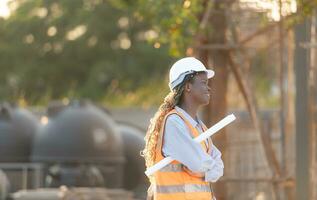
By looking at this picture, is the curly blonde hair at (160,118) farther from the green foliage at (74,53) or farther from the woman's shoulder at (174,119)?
the green foliage at (74,53)

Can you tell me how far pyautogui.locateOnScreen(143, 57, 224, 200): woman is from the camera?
7387 millimetres

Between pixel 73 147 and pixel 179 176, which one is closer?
pixel 179 176

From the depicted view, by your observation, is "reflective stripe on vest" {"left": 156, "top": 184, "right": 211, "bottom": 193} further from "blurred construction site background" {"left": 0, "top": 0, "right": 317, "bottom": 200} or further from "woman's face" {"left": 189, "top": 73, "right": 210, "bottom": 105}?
"blurred construction site background" {"left": 0, "top": 0, "right": 317, "bottom": 200}

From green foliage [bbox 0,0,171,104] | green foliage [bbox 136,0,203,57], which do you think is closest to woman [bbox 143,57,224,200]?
green foliage [bbox 136,0,203,57]

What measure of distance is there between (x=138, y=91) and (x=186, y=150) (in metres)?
38.7

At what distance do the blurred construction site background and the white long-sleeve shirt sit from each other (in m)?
4.58

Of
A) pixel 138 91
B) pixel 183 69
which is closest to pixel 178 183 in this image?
pixel 183 69

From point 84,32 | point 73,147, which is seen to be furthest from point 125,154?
point 84,32

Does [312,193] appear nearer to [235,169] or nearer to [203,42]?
[203,42]

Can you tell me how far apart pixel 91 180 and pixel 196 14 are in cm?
819

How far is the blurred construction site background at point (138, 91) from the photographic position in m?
13.4

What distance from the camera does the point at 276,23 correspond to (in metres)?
13.4

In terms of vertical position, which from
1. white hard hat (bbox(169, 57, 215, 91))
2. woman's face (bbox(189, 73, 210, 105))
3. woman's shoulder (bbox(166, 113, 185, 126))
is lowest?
woman's shoulder (bbox(166, 113, 185, 126))

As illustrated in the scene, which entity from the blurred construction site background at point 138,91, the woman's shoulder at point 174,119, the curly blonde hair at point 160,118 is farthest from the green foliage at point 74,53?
the woman's shoulder at point 174,119
